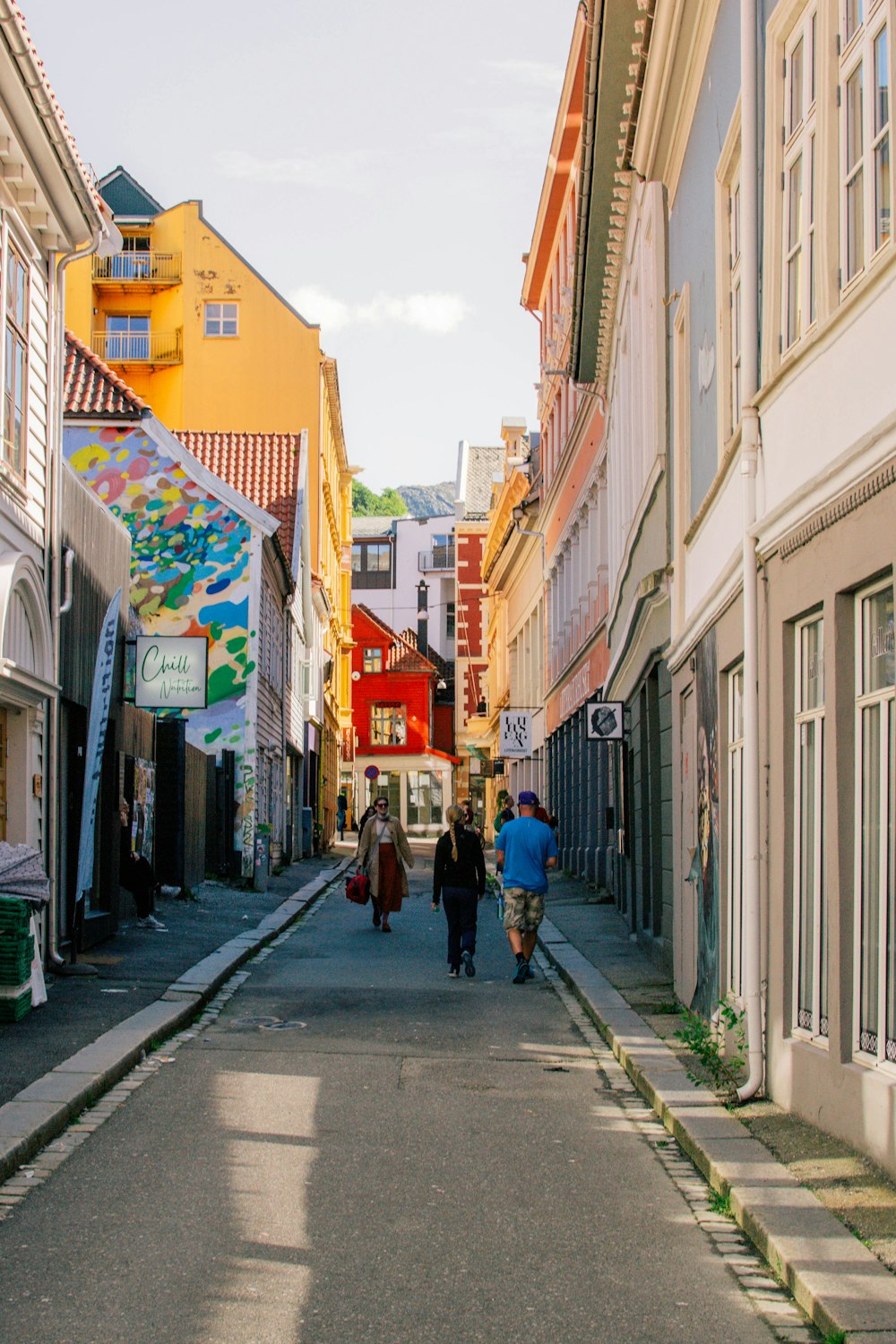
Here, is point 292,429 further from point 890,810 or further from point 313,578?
point 890,810

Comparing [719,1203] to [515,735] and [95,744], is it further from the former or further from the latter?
[515,735]

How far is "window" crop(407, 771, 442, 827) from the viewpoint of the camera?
236 ft

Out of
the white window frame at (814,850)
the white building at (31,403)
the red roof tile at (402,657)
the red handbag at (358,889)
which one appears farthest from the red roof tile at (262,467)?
the red roof tile at (402,657)

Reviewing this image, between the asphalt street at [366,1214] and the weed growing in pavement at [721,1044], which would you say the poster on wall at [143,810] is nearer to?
the asphalt street at [366,1214]

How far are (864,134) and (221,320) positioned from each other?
3903 cm

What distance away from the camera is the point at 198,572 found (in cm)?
2906

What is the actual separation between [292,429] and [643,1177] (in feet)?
126

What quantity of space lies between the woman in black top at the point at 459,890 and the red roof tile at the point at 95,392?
47.2 feet

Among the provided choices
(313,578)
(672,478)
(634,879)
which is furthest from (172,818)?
(313,578)

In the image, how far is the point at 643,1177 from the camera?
23.7 ft

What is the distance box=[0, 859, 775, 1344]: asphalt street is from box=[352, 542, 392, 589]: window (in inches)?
2911

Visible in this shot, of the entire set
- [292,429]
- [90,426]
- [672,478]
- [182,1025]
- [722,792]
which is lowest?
[182,1025]

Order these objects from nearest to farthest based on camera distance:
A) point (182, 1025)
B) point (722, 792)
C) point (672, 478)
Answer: point (722, 792) → point (182, 1025) → point (672, 478)

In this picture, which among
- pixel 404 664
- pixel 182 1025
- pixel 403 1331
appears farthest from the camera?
pixel 404 664
